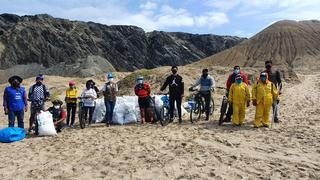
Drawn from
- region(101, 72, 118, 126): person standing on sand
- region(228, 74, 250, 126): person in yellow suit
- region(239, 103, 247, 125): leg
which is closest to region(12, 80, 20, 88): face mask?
region(101, 72, 118, 126): person standing on sand

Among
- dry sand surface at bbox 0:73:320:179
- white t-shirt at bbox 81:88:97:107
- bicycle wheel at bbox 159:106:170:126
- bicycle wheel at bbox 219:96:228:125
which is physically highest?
white t-shirt at bbox 81:88:97:107

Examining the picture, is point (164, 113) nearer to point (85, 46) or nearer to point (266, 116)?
point (266, 116)

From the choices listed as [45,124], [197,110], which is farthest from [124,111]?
[45,124]

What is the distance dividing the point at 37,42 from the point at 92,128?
7589 centimetres

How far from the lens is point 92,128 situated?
11.4 metres

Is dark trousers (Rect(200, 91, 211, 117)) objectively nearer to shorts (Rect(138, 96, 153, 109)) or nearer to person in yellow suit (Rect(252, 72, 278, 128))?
shorts (Rect(138, 96, 153, 109))

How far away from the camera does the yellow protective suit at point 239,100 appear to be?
10539mm

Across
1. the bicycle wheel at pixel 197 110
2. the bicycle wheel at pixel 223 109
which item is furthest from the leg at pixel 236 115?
the bicycle wheel at pixel 197 110

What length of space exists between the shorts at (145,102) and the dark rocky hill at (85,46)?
3828 centimetres

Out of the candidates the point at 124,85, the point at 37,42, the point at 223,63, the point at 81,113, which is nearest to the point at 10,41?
the point at 37,42

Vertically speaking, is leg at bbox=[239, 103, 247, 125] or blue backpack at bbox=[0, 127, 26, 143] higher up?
leg at bbox=[239, 103, 247, 125]

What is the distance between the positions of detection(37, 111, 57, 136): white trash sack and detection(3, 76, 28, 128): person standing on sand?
0.48 m

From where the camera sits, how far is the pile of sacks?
12234 millimetres

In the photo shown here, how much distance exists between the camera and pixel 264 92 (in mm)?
10320
